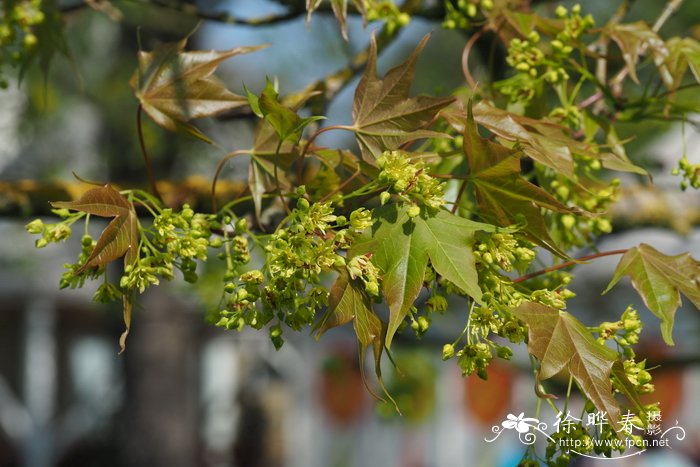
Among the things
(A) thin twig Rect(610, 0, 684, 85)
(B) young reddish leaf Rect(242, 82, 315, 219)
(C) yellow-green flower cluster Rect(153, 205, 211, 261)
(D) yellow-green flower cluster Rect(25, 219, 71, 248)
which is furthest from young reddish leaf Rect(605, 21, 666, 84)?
(D) yellow-green flower cluster Rect(25, 219, 71, 248)

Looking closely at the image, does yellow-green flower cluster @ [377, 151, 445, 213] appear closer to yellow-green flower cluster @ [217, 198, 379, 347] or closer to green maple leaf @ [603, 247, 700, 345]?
yellow-green flower cluster @ [217, 198, 379, 347]

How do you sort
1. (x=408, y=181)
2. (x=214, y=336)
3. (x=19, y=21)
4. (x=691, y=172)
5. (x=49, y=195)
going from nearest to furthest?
(x=408, y=181) → (x=691, y=172) → (x=19, y=21) → (x=49, y=195) → (x=214, y=336)

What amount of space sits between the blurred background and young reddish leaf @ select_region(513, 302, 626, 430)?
0.12 m

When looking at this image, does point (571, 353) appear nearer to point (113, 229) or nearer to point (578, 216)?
point (578, 216)

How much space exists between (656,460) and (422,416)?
1567 millimetres

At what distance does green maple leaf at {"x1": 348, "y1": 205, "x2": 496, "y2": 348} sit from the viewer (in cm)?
70

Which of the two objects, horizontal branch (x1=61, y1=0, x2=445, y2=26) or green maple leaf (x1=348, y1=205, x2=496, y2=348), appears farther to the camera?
horizontal branch (x1=61, y1=0, x2=445, y2=26)

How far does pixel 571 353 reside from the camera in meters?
0.74

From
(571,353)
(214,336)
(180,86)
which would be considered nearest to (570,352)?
(571,353)

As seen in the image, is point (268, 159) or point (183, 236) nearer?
point (183, 236)

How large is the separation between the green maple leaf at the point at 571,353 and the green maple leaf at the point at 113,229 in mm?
352

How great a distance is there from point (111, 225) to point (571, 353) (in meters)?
0.42

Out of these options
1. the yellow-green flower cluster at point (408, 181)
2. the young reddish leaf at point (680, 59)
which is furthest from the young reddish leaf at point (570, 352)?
the young reddish leaf at point (680, 59)

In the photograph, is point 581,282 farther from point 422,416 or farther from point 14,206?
point 14,206
